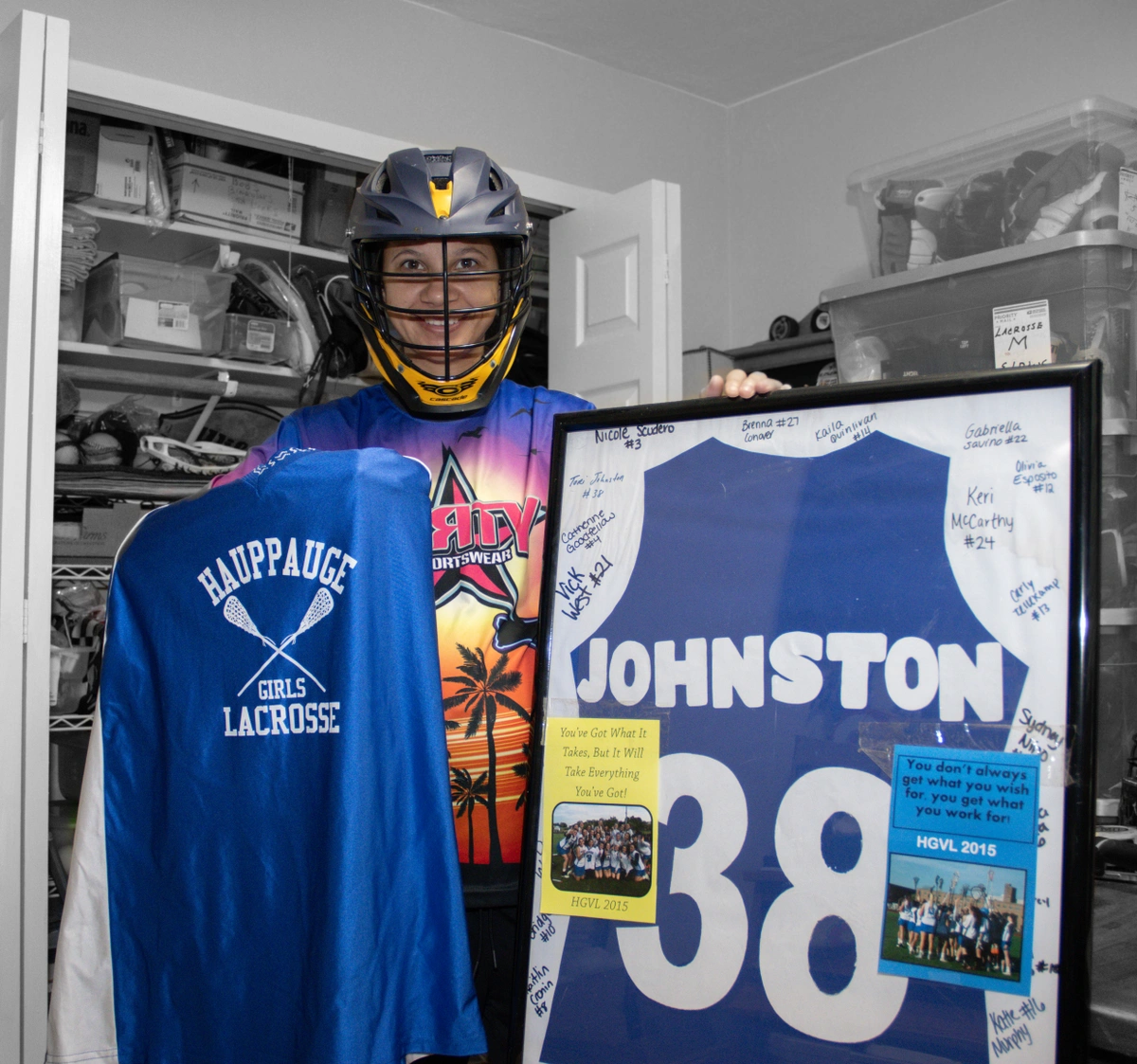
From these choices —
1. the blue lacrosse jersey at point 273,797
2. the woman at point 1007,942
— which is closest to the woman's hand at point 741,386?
the blue lacrosse jersey at point 273,797

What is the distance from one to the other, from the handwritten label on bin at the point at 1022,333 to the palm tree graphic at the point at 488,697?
4.57ft

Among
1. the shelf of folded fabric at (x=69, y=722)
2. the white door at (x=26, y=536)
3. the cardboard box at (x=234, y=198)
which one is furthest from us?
the cardboard box at (x=234, y=198)

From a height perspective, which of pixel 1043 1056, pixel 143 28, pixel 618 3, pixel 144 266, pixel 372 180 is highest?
pixel 618 3

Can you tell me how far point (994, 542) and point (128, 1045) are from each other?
3.52 ft

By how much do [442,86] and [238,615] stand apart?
108 inches

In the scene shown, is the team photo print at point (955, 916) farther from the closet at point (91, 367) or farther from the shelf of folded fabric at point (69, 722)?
the shelf of folded fabric at point (69, 722)

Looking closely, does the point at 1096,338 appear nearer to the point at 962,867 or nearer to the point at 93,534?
the point at 962,867

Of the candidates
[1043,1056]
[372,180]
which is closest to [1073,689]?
[1043,1056]

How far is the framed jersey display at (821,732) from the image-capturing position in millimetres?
931

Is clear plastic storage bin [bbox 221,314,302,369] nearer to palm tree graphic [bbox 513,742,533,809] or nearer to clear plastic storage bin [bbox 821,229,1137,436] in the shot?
clear plastic storage bin [bbox 821,229,1137,436]

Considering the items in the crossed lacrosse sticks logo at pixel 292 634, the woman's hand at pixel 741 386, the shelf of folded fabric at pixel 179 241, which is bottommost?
the crossed lacrosse sticks logo at pixel 292 634

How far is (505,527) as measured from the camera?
1363 mm

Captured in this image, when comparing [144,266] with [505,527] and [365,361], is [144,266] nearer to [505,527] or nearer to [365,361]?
[365,361]

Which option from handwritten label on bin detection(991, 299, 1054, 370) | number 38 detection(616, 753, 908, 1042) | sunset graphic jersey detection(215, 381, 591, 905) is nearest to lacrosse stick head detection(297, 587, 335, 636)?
sunset graphic jersey detection(215, 381, 591, 905)
